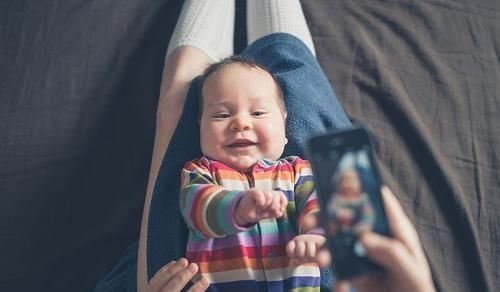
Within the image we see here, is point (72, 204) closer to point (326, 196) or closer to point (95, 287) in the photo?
point (95, 287)

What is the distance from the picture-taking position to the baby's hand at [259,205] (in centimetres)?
61

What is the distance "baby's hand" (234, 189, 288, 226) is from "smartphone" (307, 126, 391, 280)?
78 millimetres

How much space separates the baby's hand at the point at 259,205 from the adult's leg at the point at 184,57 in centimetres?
25

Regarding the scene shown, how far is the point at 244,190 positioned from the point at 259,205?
8 cm

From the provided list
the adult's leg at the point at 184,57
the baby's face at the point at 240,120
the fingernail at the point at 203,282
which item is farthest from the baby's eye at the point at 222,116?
the fingernail at the point at 203,282

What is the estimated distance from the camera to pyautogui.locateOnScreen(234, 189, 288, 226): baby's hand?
612 millimetres

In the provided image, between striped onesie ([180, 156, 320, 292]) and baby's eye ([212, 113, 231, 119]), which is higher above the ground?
baby's eye ([212, 113, 231, 119])

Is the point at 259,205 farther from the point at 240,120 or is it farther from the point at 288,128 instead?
the point at 288,128

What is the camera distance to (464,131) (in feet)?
3.25

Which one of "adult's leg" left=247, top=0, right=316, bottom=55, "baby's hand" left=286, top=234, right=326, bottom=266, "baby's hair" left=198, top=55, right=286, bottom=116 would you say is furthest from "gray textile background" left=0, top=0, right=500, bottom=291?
"baby's hand" left=286, top=234, right=326, bottom=266

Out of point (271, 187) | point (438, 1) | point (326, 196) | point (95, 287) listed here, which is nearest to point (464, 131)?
point (438, 1)

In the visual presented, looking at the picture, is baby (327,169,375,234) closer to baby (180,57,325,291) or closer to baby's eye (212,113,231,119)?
baby (180,57,325,291)

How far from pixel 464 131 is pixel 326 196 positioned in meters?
0.55

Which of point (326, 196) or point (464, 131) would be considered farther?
point (464, 131)
